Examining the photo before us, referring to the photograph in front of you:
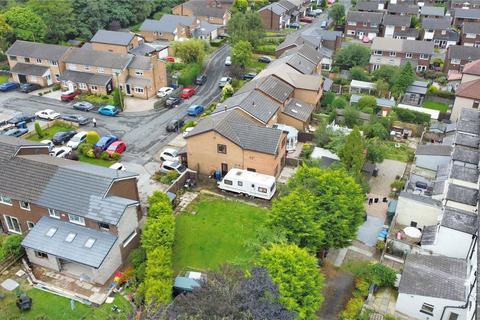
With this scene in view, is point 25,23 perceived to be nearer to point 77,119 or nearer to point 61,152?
point 77,119

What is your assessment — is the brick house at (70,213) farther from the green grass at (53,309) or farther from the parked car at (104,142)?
the parked car at (104,142)

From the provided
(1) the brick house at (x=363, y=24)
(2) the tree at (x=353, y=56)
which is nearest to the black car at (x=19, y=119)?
(2) the tree at (x=353, y=56)

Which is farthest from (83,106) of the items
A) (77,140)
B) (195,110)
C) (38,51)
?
(38,51)

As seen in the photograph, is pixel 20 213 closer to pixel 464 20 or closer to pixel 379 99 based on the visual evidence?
pixel 379 99

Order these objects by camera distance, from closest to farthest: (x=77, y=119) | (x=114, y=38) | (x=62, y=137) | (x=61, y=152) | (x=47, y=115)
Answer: (x=61, y=152)
(x=62, y=137)
(x=77, y=119)
(x=47, y=115)
(x=114, y=38)

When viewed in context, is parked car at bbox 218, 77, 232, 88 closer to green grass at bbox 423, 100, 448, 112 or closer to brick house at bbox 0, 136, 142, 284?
green grass at bbox 423, 100, 448, 112

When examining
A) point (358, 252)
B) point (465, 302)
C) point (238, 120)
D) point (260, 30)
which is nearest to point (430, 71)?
point (260, 30)
